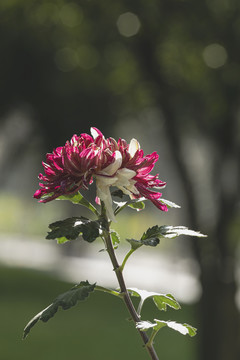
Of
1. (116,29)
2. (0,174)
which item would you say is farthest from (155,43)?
(0,174)

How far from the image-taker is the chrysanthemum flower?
3.31ft

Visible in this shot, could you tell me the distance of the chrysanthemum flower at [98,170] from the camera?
1.01 metres

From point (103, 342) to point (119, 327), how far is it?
128 centimetres

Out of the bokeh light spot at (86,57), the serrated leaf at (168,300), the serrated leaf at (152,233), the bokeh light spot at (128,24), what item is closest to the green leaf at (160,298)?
the serrated leaf at (168,300)

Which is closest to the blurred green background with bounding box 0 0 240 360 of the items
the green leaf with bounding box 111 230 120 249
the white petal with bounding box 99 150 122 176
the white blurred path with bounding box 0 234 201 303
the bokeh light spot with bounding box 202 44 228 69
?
the bokeh light spot with bounding box 202 44 228 69

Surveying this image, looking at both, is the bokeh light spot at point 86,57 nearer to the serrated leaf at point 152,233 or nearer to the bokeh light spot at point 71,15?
the bokeh light spot at point 71,15

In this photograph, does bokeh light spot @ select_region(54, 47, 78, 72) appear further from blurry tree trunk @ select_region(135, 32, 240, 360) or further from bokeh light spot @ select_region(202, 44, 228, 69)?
bokeh light spot @ select_region(202, 44, 228, 69)

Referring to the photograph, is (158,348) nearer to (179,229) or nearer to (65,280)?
(65,280)

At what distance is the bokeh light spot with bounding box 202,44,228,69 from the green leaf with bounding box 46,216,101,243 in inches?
179

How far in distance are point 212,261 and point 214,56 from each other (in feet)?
6.20

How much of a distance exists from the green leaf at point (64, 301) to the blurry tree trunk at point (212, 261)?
16.2 ft

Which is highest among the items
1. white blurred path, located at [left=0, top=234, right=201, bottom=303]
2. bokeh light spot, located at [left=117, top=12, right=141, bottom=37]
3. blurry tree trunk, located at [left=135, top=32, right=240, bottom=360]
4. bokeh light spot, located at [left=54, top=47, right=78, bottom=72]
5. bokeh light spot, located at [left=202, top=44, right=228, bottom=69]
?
bokeh light spot, located at [left=54, top=47, right=78, bottom=72]

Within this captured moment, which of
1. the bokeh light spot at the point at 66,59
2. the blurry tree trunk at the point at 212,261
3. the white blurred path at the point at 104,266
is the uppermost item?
the bokeh light spot at the point at 66,59

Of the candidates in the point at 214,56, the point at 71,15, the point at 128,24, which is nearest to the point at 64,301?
the point at 214,56
